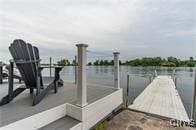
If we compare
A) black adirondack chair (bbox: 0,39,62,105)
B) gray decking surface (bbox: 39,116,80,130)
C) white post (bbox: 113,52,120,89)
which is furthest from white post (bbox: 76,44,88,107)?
white post (bbox: 113,52,120,89)

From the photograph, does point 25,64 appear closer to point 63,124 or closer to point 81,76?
point 81,76

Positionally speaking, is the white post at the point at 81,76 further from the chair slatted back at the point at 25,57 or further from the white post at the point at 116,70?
the white post at the point at 116,70

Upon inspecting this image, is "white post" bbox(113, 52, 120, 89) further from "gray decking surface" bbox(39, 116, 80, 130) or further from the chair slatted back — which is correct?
the chair slatted back

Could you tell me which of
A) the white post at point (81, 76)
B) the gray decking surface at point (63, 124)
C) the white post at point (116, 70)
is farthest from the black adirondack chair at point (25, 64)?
the white post at point (116, 70)

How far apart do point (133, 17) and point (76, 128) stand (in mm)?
5451

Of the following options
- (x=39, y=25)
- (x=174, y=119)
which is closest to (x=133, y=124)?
(x=174, y=119)

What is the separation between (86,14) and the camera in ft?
18.6

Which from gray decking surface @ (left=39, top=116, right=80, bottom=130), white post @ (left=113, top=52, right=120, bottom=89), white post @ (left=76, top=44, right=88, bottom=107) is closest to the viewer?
gray decking surface @ (left=39, top=116, right=80, bottom=130)

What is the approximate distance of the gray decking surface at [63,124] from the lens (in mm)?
1795

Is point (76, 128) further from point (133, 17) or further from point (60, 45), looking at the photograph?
point (60, 45)

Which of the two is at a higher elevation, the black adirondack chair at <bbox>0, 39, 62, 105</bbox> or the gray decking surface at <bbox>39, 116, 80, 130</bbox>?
the black adirondack chair at <bbox>0, 39, 62, 105</bbox>

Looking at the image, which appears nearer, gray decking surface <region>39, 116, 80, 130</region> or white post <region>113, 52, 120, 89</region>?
gray decking surface <region>39, 116, 80, 130</region>

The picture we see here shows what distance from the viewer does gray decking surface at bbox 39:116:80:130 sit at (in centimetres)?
179

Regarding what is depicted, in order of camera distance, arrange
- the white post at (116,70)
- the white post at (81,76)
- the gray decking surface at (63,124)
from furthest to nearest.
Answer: the white post at (116,70)
the white post at (81,76)
the gray decking surface at (63,124)
